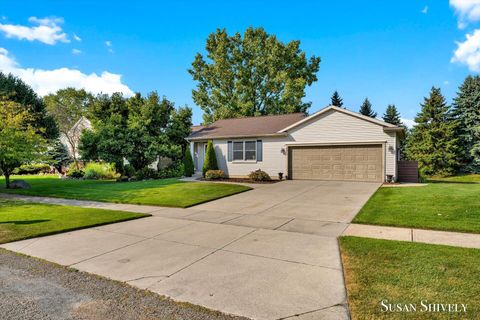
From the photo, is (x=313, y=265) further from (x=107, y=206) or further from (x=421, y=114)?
(x=421, y=114)

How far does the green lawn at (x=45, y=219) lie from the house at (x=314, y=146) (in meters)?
11.3

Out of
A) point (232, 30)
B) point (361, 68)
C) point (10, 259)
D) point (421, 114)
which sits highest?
point (232, 30)

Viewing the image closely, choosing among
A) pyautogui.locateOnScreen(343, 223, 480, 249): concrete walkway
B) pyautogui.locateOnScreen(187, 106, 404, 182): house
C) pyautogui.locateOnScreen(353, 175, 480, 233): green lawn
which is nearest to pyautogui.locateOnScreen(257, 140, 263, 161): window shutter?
pyautogui.locateOnScreen(187, 106, 404, 182): house

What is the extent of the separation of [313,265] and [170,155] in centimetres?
1841

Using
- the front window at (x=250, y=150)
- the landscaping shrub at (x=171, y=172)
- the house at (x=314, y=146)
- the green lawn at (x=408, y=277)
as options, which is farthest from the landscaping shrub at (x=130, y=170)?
the green lawn at (x=408, y=277)

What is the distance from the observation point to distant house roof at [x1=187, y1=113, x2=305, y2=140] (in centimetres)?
1889

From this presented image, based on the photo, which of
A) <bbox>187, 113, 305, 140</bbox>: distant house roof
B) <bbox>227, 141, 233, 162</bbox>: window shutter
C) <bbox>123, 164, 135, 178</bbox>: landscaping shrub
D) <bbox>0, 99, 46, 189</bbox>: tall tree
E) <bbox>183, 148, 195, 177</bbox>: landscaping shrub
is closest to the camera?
<bbox>0, 99, 46, 189</bbox>: tall tree

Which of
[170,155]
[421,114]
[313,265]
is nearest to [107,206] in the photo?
[313,265]

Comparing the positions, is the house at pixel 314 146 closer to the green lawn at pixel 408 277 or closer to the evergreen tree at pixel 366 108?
the green lawn at pixel 408 277

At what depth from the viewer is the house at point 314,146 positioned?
15281 millimetres

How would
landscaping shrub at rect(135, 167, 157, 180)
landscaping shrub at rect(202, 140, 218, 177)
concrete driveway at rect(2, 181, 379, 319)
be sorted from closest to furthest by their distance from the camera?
1. concrete driveway at rect(2, 181, 379, 319)
2. landscaping shrub at rect(202, 140, 218, 177)
3. landscaping shrub at rect(135, 167, 157, 180)

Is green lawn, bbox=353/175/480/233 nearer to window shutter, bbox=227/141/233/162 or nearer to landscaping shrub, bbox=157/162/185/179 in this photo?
window shutter, bbox=227/141/233/162

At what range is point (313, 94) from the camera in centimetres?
3559

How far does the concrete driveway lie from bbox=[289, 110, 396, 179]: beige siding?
7.80 m
